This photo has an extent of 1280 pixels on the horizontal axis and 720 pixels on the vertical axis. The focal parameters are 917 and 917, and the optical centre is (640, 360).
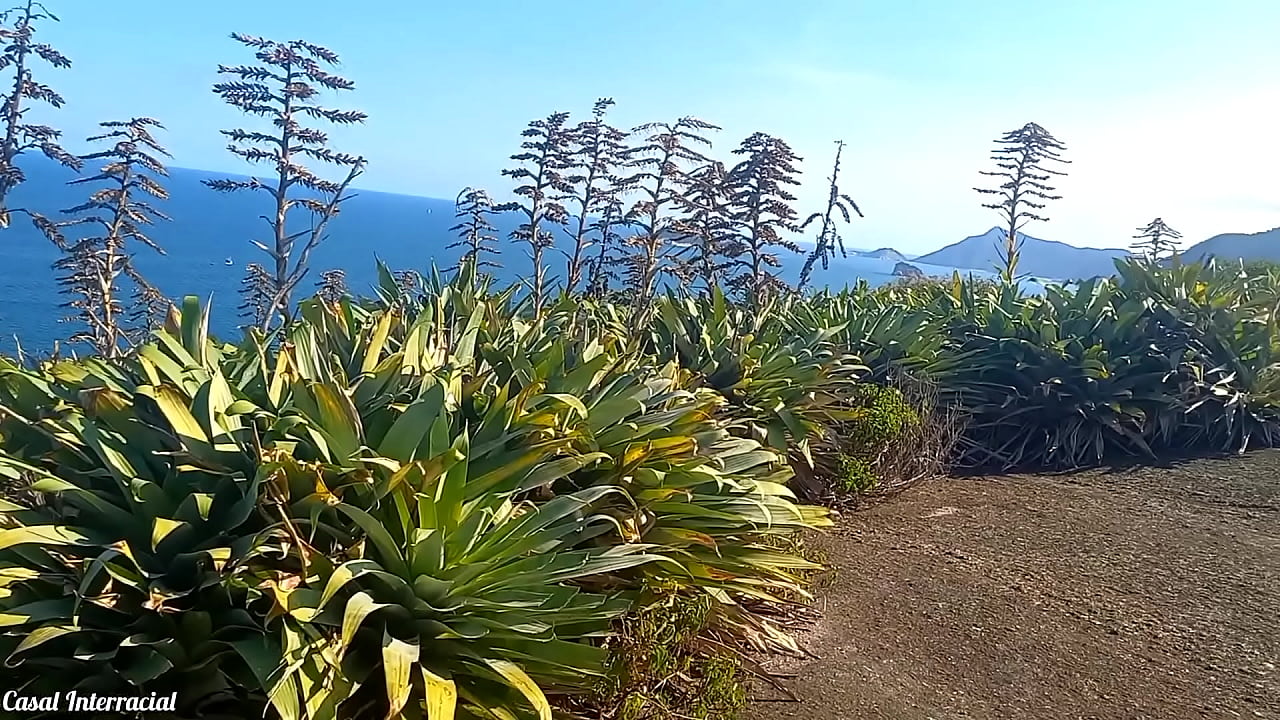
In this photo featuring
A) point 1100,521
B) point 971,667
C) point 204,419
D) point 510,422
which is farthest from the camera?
point 1100,521

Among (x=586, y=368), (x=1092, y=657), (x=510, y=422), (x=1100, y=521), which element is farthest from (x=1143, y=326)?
(x=510, y=422)

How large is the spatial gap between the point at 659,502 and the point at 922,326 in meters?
4.23

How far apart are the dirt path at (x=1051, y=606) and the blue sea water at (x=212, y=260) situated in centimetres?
322

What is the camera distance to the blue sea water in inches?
731

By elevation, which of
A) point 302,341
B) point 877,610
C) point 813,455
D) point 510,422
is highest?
point 302,341

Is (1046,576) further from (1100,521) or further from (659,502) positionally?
(659,502)

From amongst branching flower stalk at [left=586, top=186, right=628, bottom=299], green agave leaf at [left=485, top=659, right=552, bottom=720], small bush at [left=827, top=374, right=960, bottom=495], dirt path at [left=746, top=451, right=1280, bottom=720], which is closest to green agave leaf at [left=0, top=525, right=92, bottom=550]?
green agave leaf at [left=485, top=659, right=552, bottom=720]

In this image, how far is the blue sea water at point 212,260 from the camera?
1856 centimetres

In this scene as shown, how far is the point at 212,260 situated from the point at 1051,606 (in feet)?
129

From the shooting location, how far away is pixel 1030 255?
78.1 ft

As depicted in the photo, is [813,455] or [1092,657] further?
[813,455]

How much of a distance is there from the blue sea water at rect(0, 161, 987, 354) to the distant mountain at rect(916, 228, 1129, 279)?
795 mm

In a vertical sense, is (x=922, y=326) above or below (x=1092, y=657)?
above

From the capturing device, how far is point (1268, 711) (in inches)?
Answer: 121
